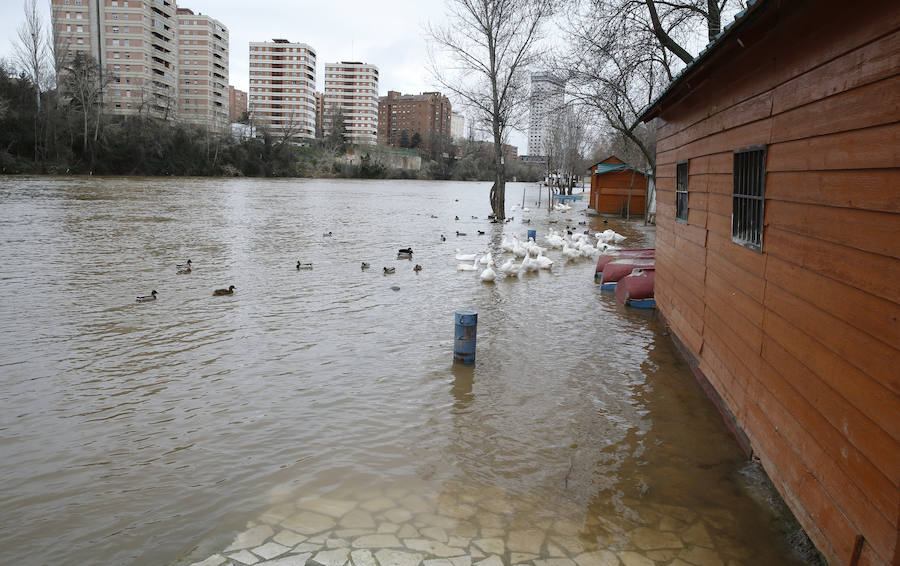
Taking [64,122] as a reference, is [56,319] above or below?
below

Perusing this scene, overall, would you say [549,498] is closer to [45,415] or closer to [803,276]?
[803,276]

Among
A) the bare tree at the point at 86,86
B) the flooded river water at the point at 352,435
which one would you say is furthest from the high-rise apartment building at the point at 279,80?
the flooded river water at the point at 352,435

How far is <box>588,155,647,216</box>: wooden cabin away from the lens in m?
35.5

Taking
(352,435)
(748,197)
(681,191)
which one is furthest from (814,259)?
(681,191)

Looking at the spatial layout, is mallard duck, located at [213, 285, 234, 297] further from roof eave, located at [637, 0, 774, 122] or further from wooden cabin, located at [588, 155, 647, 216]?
wooden cabin, located at [588, 155, 647, 216]

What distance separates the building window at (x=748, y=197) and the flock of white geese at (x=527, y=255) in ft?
27.4

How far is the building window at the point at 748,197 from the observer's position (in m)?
4.93

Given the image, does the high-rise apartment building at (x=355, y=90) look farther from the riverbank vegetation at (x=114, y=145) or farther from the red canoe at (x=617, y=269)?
the red canoe at (x=617, y=269)

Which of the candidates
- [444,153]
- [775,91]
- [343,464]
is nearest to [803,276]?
[775,91]

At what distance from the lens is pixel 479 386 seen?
7148 millimetres

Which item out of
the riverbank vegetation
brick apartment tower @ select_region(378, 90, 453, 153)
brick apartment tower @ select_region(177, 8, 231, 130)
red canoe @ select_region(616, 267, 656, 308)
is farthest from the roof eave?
brick apartment tower @ select_region(378, 90, 453, 153)

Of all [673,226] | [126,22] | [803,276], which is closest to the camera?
[803,276]

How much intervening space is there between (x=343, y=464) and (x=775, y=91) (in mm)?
4641

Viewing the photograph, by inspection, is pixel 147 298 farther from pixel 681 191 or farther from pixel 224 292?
pixel 681 191
